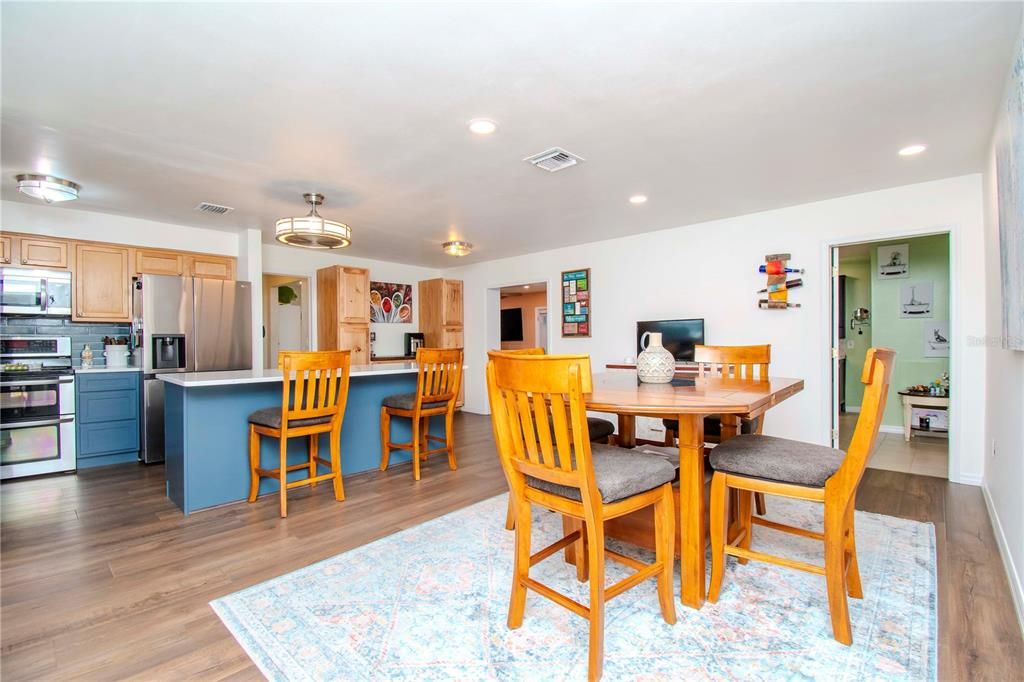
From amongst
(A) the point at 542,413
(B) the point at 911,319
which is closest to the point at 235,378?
(A) the point at 542,413

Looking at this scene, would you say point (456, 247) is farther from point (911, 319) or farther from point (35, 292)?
point (911, 319)

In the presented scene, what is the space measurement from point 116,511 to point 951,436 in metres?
6.04

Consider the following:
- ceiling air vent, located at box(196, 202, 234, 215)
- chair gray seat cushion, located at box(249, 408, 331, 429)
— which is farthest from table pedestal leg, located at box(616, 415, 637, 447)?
ceiling air vent, located at box(196, 202, 234, 215)

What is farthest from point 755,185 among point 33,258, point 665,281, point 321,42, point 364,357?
point 33,258

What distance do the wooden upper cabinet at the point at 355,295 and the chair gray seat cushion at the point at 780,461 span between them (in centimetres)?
517

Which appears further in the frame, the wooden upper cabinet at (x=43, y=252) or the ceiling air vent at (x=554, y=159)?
the wooden upper cabinet at (x=43, y=252)

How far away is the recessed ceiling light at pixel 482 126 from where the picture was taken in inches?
102

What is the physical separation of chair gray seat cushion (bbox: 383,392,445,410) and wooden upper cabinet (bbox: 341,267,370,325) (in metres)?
2.46

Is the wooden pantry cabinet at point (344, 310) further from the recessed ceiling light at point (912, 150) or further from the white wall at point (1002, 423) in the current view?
the white wall at point (1002, 423)

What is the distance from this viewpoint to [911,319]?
5.56 metres

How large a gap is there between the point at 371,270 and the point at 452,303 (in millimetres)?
1298

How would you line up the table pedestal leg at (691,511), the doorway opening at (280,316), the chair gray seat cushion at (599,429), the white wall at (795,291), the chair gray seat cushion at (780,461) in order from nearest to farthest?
the chair gray seat cushion at (780,461), the table pedestal leg at (691,511), the chair gray seat cushion at (599,429), the white wall at (795,291), the doorway opening at (280,316)

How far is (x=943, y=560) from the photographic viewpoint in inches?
89.4

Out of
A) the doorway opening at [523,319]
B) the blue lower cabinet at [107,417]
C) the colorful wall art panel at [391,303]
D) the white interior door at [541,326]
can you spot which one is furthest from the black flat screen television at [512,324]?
the blue lower cabinet at [107,417]
